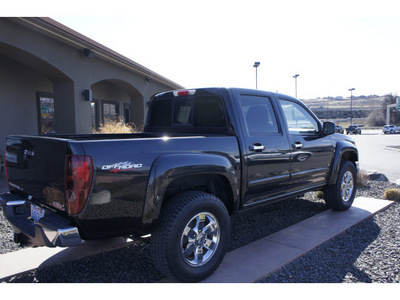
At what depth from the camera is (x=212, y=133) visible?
12.7ft

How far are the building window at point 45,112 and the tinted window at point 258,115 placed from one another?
8524mm

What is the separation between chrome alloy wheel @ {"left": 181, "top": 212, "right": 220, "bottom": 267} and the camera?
307 cm

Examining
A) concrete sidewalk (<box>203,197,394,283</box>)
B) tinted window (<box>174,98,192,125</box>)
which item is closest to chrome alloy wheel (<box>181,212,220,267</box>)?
concrete sidewalk (<box>203,197,394,283</box>)

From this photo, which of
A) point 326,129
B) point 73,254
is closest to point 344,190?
point 326,129

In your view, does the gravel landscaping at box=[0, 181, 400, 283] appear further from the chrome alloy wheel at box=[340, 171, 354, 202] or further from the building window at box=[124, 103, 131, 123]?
the building window at box=[124, 103, 131, 123]

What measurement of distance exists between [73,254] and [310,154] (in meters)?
3.39

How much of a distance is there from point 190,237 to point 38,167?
1.53 metres

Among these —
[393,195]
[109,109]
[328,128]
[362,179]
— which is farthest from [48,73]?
[393,195]

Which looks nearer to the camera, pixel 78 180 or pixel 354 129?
pixel 78 180

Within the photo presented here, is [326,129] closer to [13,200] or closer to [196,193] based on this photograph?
[196,193]

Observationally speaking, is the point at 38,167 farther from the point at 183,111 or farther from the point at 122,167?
the point at 183,111

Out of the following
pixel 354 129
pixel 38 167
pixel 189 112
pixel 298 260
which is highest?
pixel 189 112

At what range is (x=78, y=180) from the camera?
2.45m

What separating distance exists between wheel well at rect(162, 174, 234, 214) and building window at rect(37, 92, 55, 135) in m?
8.67
